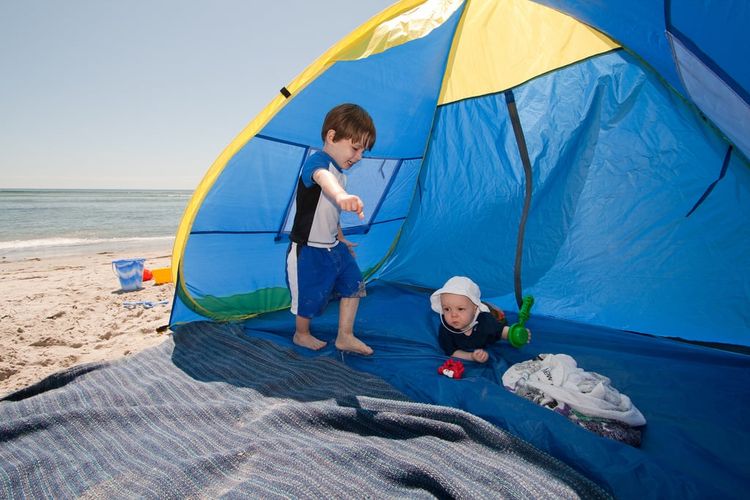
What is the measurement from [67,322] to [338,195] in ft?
7.70

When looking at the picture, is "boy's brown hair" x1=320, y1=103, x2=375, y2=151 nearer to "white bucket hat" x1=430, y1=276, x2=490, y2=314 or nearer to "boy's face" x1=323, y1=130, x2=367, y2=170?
"boy's face" x1=323, y1=130, x2=367, y2=170

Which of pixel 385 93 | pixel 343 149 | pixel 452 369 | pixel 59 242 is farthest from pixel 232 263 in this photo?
pixel 59 242

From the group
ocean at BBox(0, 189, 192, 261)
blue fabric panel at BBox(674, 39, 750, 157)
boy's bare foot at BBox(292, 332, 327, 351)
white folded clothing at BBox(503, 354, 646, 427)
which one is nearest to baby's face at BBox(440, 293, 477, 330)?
white folded clothing at BBox(503, 354, 646, 427)

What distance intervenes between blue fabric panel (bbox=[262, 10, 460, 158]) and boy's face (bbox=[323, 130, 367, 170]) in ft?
1.13

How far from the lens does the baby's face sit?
1905 mm

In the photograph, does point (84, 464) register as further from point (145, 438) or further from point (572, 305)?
point (572, 305)

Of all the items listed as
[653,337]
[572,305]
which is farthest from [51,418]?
[653,337]

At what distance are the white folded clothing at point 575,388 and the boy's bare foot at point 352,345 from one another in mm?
624

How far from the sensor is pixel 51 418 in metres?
1.31

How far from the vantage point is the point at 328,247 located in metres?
2.03

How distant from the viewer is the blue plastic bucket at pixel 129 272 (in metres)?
3.55

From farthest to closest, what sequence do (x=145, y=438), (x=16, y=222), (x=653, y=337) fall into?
(x=16, y=222) → (x=653, y=337) → (x=145, y=438)

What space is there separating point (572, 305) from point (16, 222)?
13107 millimetres

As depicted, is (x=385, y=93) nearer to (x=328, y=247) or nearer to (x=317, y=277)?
(x=328, y=247)
